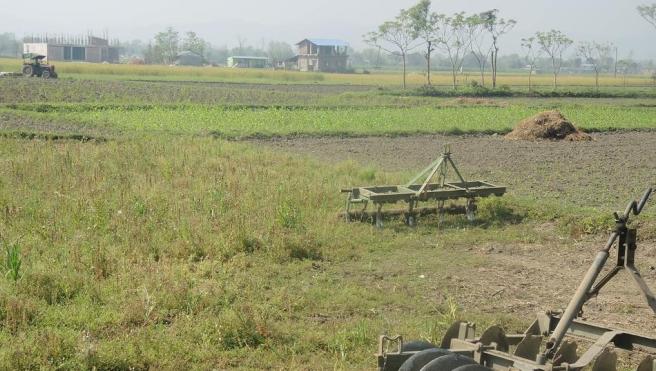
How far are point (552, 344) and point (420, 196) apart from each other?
23.5 ft

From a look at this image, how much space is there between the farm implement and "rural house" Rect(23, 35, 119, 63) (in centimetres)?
10310

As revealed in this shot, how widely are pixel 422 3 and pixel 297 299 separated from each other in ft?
202

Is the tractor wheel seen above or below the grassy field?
above

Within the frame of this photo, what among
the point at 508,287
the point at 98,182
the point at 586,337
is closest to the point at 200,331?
the point at 586,337

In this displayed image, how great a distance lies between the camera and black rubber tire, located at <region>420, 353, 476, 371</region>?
443cm

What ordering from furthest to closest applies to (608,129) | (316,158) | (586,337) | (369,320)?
1. (608,129)
2. (316,158)
3. (369,320)
4. (586,337)

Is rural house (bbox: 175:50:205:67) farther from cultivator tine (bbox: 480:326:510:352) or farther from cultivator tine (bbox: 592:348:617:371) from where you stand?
cultivator tine (bbox: 592:348:617:371)

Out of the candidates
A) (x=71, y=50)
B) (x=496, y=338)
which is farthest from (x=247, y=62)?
(x=496, y=338)

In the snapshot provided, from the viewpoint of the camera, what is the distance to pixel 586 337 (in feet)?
17.5

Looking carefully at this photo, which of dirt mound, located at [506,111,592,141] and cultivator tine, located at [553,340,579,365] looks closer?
cultivator tine, located at [553,340,579,365]

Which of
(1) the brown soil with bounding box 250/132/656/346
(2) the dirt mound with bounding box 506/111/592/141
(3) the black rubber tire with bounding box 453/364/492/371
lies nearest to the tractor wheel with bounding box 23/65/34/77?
(1) the brown soil with bounding box 250/132/656/346

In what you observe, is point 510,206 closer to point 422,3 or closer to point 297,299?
point 297,299

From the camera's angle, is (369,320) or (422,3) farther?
(422,3)

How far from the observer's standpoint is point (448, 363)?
4.46 metres
